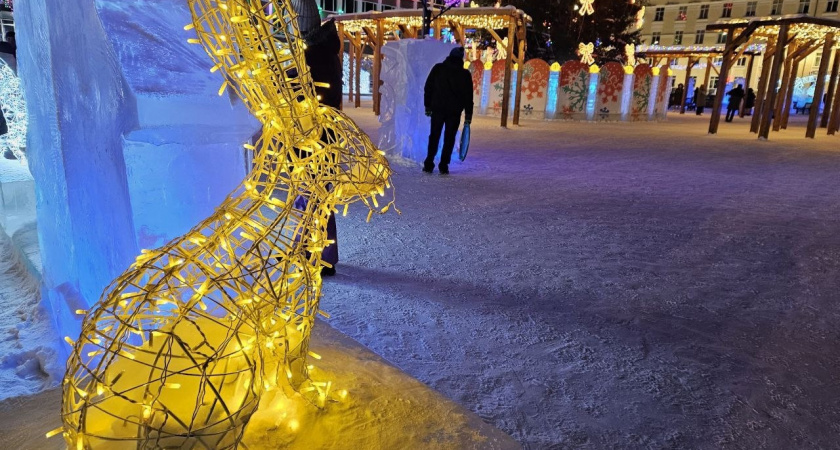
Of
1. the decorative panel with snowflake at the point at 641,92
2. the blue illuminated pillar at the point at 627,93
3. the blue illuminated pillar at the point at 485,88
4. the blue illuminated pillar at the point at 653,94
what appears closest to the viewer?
the blue illuminated pillar at the point at 627,93

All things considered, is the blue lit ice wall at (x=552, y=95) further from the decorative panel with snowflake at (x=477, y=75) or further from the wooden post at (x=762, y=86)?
the wooden post at (x=762, y=86)

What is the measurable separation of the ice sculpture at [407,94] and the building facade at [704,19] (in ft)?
114

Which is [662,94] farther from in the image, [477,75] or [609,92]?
[477,75]

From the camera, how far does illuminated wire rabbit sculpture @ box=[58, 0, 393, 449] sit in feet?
3.70

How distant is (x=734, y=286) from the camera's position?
3.22 m

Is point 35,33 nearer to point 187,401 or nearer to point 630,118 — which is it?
point 187,401

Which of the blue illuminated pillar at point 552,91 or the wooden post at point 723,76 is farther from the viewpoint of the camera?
the blue illuminated pillar at point 552,91

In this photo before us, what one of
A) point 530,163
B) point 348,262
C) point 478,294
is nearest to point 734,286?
point 478,294

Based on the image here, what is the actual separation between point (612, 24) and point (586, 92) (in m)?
7.10

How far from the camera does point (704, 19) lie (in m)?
40.6

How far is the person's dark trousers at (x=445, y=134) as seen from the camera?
20.3ft

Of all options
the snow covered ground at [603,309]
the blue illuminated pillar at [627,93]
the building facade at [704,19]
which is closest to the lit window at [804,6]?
the building facade at [704,19]

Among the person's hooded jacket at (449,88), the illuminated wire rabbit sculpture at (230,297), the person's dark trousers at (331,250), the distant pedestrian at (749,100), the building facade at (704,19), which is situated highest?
the building facade at (704,19)

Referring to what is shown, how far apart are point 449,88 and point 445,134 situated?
67cm
